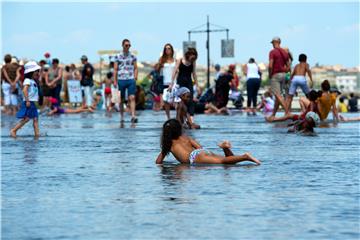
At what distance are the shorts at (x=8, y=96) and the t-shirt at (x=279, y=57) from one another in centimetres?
944

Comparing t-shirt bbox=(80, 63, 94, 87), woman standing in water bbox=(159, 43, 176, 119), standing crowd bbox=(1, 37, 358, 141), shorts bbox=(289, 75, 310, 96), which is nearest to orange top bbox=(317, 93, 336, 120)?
standing crowd bbox=(1, 37, 358, 141)

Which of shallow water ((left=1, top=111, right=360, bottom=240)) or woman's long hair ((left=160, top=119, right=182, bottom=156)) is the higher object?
woman's long hair ((left=160, top=119, right=182, bottom=156))

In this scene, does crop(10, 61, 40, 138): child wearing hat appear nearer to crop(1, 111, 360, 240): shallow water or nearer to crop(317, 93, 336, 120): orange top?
crop(1, 111, 360, 240): shallow water

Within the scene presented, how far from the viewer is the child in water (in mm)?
11297

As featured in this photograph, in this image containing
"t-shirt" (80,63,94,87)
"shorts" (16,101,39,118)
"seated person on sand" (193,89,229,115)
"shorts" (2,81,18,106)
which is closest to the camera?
"shorts" (16,101,39,118)

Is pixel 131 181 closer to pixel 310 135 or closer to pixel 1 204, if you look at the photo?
pixel 1 204

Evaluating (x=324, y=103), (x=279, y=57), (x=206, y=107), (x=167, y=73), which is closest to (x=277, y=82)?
(x=279, y=57)

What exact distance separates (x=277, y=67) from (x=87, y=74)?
1257 centimetres

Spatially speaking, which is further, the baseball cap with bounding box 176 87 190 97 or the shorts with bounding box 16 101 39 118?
the baseball cap with bounding box 176 87 190 97

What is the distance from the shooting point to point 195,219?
285 inches

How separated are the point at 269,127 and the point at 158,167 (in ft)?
30.3

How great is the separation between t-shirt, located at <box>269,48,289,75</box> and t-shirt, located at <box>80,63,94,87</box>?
12.2 metres

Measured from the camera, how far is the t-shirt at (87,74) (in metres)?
35.6

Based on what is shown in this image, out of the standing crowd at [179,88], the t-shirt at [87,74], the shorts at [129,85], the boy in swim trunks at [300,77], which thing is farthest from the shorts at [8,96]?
the boy in swim trunks at [300,77]
